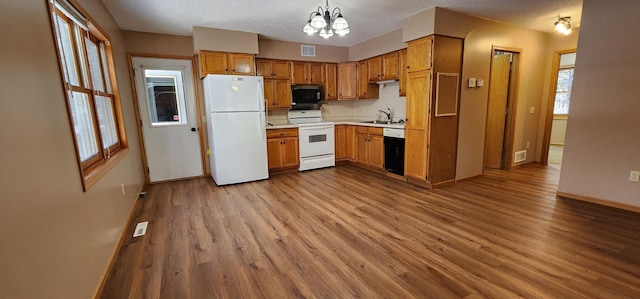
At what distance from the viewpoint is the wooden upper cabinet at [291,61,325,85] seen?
Answer: 516cm

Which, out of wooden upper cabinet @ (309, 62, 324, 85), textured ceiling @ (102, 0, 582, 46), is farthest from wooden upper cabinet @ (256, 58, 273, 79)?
wooden upper cabinet @ (309, 62, 324, 85)

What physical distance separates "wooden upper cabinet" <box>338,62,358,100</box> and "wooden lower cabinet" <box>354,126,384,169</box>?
2.42 feet

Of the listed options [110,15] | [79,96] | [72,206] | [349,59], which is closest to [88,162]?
[79,96]

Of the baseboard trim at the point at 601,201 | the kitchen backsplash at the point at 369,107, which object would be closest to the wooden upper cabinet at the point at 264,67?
the kitchen backsplash at the point at 369,107

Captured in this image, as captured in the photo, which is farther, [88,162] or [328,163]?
[328,163]

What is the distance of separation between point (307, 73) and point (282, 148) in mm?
1595

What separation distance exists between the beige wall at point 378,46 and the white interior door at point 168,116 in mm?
3122

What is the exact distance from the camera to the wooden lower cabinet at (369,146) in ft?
15.5

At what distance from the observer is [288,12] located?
137 inches

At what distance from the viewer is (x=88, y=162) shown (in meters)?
2.22

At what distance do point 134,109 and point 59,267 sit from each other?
3.40 m

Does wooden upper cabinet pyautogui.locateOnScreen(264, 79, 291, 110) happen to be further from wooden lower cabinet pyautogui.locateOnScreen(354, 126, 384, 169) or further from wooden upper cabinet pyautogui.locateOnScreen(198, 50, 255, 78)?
wooden lower cabinet pyautogui.locateOnScreen(354, 126, 384, 169)

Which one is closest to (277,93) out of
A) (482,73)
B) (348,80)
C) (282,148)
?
(282,148)

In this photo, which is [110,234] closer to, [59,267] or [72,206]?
[72,206]
